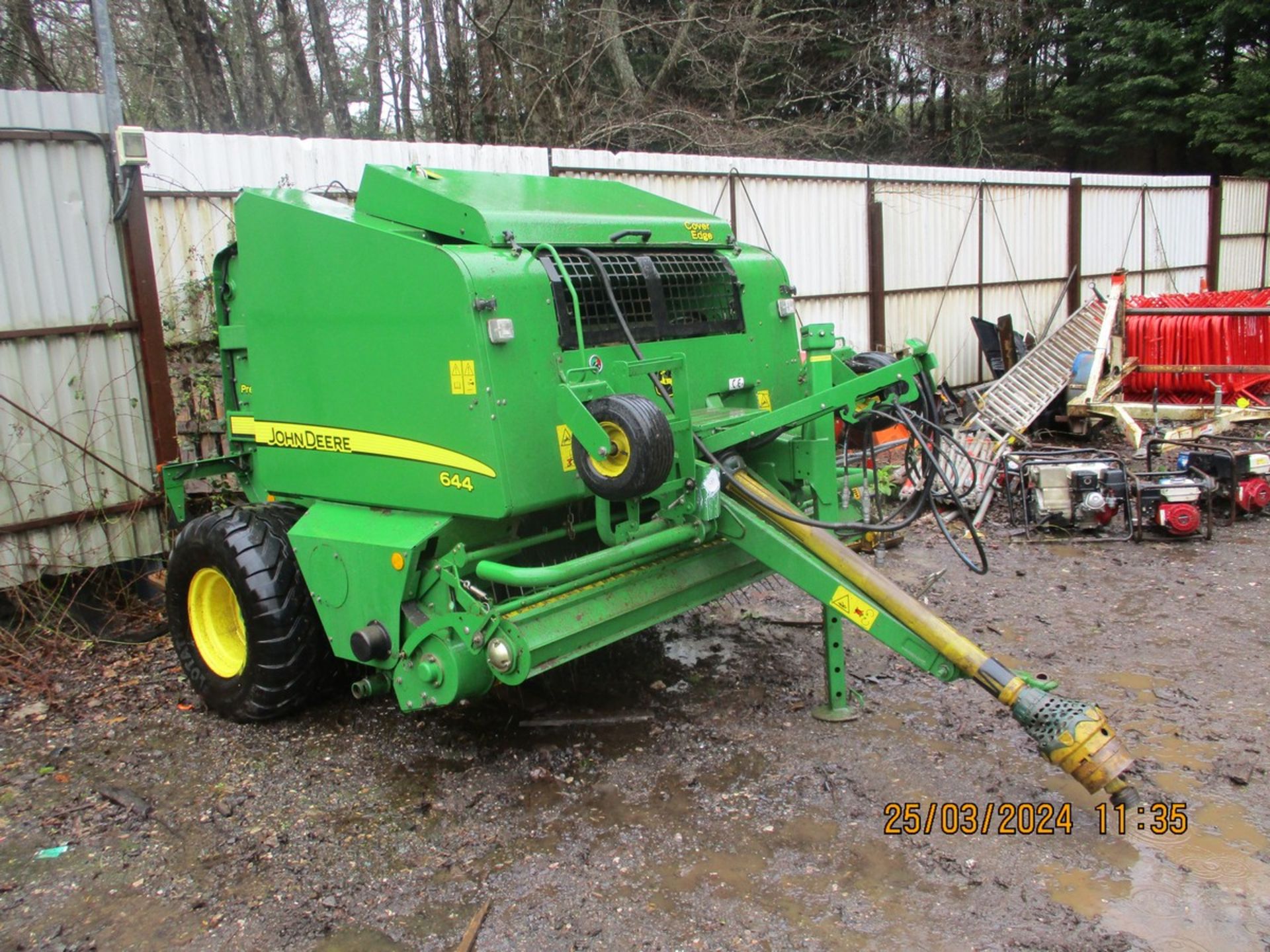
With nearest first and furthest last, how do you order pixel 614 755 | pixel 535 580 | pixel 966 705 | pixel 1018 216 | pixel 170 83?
pixel 535 580 < pixel 614 755 < pixel 966 705 < pixel 1018 216 < pixel 170 83

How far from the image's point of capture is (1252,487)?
7.29 metres

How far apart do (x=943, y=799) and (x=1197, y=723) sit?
4.32ft

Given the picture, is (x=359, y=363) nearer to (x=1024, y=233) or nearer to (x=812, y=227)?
(x=812, y=227)

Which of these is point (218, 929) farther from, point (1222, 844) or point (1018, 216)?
point (1018, 216)

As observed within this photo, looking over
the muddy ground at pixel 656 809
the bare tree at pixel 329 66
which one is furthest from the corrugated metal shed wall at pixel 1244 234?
the muddy ground at pixel 656 809

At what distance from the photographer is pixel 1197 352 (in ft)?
32.2

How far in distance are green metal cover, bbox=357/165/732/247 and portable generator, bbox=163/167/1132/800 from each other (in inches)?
0.5

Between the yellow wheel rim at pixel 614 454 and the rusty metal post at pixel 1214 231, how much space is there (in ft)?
57.3

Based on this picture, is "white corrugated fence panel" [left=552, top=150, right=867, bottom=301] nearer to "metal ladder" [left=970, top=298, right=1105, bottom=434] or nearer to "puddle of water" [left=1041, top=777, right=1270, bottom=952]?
"metal ladder" [left=970, top=298, right=1105, bottom=434]

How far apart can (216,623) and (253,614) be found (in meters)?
0.59

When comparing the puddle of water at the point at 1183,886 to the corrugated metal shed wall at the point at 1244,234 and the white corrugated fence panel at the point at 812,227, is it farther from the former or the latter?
the corrugated metal shed wall at the point at 1244,234

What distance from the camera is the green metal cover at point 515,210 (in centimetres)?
395

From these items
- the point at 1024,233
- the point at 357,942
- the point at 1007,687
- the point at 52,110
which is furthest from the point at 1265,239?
the point at 357,942

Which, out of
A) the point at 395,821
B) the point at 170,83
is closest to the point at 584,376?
the point at 395,821
